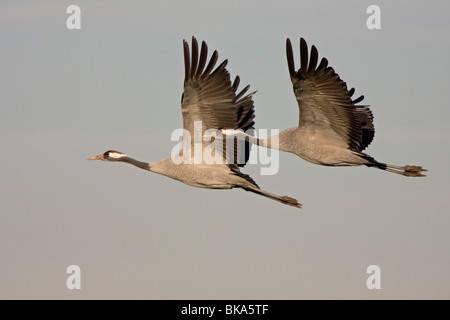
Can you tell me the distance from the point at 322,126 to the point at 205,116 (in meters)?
2.35

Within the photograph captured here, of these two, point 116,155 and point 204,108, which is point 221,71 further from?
point 116,155

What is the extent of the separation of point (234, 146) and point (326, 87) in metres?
2.24

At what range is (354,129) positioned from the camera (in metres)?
24.0

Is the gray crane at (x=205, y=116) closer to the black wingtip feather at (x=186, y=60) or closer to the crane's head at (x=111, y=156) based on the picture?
the black wingtip feather at (x=186, y=60)

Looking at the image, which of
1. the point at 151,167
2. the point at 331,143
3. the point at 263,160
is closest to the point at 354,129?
the point at 331,143

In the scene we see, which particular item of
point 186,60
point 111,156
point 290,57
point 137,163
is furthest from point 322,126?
point 111,156

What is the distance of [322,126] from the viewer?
24.0 metres

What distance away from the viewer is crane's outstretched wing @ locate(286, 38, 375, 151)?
2294cm

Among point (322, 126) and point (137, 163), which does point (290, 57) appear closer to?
point (322, 126)

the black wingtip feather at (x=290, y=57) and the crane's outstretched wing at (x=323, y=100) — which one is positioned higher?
the black wingtip feather at (x=290, y=57)

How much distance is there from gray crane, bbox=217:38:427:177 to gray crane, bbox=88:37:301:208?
0.40 m

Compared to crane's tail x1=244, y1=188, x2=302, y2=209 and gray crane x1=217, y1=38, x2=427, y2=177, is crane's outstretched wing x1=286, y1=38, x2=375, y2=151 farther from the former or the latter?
crane's tail x1=244, y1=188, x2=302, y2=209

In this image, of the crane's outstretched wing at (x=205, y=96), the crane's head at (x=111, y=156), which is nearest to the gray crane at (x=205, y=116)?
the crane's outstretched wing at (x=205, y=96)

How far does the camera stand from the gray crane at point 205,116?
2302 centimetres
